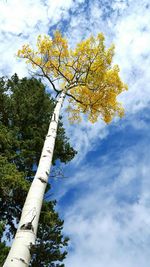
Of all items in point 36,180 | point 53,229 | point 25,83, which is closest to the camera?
point 36,180

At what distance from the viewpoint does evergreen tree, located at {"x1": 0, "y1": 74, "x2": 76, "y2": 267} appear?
9.62 metres

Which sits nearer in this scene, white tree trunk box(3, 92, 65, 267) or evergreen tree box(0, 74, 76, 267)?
white tree trunk box(3, 92, 65, 267)

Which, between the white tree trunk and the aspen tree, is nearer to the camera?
the white tree trunk

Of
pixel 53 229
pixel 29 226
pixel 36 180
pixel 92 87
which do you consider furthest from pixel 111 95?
pixel 29 226

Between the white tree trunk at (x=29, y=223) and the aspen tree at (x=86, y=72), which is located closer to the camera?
the white tree trunk at (x=29, y=223)

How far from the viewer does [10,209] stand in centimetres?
1053

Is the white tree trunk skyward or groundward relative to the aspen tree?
groundward

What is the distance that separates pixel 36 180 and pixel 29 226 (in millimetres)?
1315

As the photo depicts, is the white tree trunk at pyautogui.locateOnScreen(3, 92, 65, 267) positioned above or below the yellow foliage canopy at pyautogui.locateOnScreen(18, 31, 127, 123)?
below

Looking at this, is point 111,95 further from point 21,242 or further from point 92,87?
point 21,242

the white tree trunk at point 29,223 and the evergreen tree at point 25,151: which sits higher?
the evergreen tree at point 25,151

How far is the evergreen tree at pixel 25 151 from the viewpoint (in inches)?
379

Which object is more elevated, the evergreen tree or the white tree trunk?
the evergreen tree

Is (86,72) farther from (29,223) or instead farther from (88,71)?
(29,223)
